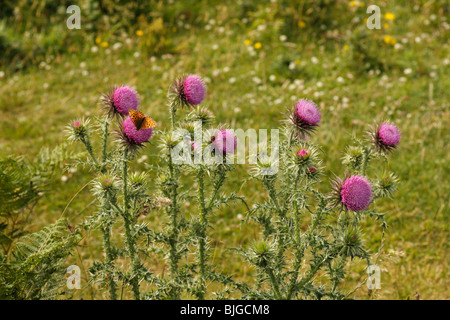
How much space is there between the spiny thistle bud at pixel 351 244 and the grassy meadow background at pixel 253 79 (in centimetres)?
157

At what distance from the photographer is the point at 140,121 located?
2.33 m

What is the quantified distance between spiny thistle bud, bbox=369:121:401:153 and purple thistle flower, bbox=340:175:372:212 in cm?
41

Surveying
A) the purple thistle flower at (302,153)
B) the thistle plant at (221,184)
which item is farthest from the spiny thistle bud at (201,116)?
the purple thistle flower at (302,153)

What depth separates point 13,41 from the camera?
734 cm

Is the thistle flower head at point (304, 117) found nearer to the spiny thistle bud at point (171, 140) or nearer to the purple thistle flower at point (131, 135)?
the spiny thistle bud at point (171, 140)

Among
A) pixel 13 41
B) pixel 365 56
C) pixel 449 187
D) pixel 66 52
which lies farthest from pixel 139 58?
pixel 449 187

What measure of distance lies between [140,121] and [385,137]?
4.37 feet

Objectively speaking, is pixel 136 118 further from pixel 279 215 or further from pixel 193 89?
pixel 279 215

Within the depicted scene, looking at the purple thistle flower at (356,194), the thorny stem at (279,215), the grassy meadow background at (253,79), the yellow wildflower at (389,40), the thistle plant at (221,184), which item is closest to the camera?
the purple thistle flower at (356,194)

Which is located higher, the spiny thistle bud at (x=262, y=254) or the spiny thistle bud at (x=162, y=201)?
the spiny thistle bud at (x=162, y=201)

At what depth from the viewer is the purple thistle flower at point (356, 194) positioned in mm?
2293

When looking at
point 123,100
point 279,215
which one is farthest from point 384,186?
point 123,100
